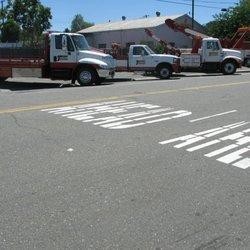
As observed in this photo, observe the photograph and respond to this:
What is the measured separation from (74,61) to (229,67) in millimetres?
12393

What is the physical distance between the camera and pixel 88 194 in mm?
6195

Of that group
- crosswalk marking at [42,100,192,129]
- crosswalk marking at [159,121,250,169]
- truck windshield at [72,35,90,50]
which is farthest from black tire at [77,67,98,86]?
crosswalk marking at [159,121,250,169]

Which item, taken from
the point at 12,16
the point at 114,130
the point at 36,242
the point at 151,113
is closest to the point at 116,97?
the point at 151,113

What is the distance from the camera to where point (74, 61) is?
77.9 ft

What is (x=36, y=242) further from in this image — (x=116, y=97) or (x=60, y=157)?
(x=116, y=97)

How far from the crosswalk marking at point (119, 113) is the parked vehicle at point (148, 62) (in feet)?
48.4

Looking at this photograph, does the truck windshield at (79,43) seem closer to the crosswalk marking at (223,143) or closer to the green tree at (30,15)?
the crosswalk marking at (223,143)

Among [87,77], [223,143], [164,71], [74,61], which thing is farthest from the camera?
[164,71]

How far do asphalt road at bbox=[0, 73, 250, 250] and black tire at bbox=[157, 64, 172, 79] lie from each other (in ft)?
53.1

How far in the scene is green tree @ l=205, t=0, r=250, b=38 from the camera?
56.4 meters

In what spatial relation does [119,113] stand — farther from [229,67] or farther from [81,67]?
[229,67]

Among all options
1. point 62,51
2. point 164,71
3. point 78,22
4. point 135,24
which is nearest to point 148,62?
point 164,71

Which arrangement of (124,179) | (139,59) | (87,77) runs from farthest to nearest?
(139,59) < (87,77) < (124,179)

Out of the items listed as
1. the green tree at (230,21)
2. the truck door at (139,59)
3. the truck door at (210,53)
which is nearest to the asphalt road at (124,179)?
the truck door at (139,59)
